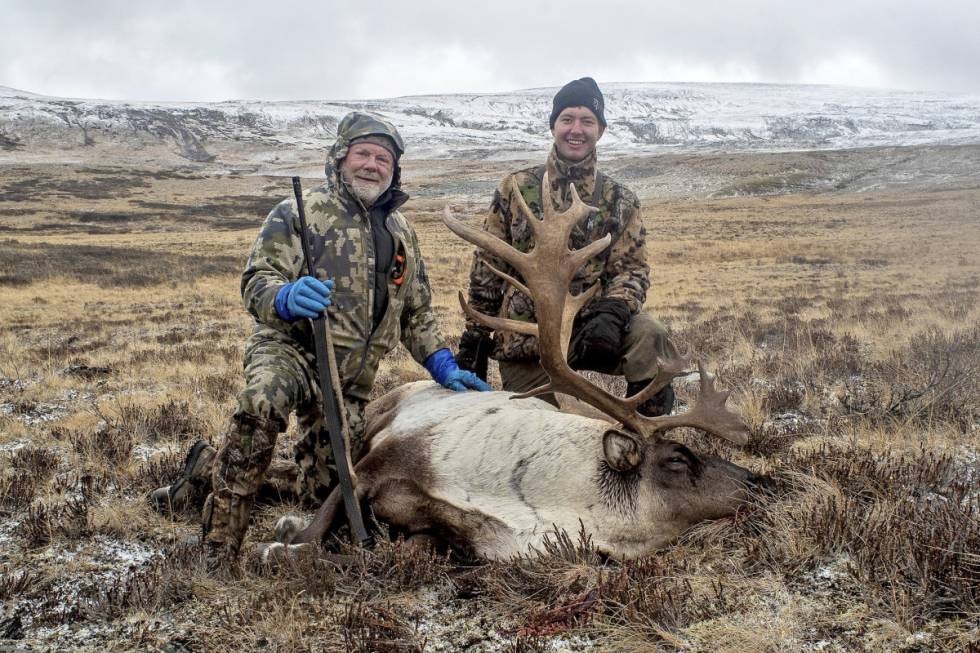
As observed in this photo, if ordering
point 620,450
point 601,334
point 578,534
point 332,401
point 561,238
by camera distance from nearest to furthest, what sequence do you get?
1. point 578,534
2. point 620,450
3. point 332,401
4. point 561,238
5. point 601,334

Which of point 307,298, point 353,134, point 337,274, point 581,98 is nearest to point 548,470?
point 307,298

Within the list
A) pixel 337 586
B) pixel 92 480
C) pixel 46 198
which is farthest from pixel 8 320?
pixel 46 198

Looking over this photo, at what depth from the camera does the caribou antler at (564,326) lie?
3.46 meters

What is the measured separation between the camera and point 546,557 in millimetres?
2998

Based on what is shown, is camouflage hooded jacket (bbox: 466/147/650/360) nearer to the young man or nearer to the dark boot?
the young man

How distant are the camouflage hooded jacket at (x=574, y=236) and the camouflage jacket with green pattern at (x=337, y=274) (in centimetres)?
93

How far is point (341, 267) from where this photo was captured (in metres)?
4.12

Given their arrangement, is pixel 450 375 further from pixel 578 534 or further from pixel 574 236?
pixel 578 534

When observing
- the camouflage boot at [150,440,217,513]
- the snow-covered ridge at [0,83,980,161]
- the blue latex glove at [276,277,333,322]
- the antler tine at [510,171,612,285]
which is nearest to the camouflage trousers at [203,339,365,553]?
the blue latex glove at [276,277,333,322]

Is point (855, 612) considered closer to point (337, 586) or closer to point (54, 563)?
point (337, 586)

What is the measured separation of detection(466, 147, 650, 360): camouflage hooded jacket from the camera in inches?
200

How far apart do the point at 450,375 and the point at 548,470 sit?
4.40 ft

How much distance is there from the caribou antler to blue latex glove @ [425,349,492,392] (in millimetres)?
741

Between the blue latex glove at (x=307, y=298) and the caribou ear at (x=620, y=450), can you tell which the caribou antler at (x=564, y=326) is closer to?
the caribou ear at (x=620, y=450)
